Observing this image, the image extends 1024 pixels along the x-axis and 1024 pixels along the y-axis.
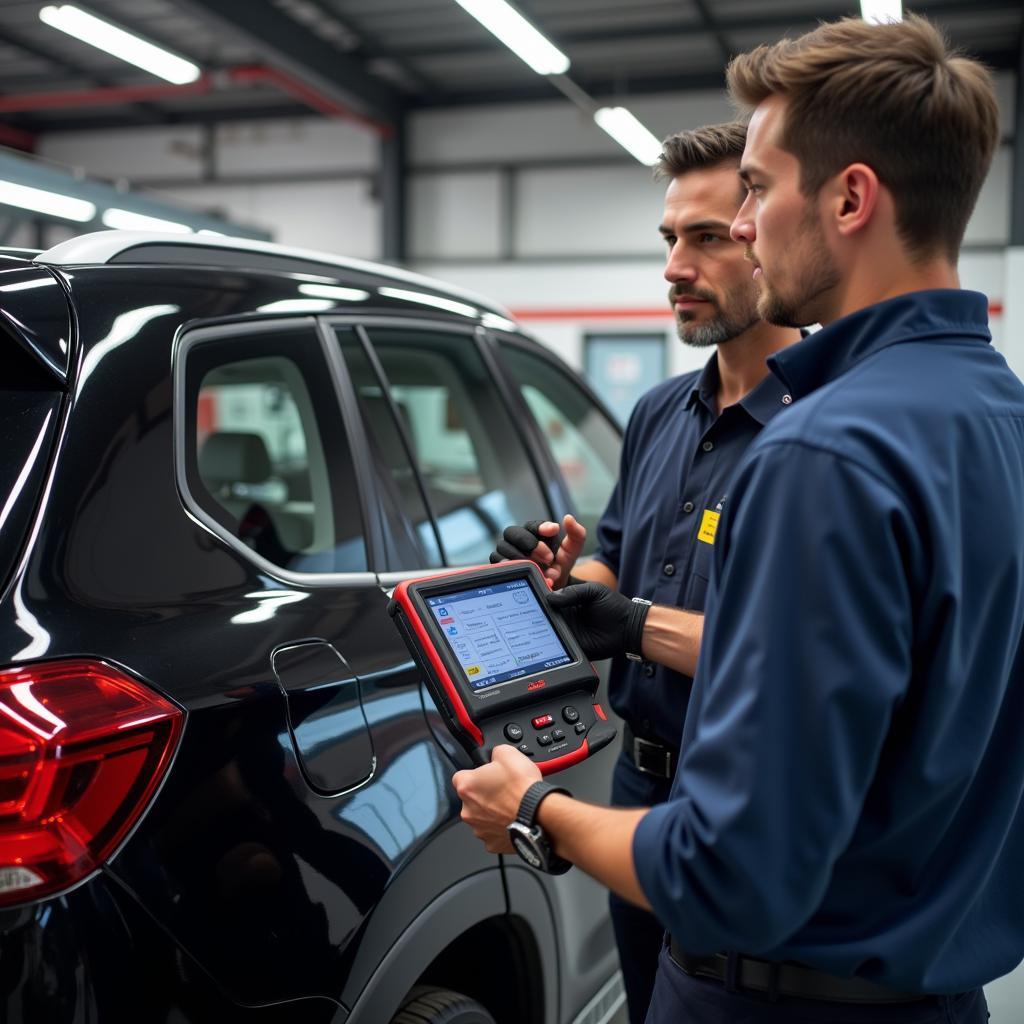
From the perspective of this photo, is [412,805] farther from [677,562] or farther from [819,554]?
[819,554]

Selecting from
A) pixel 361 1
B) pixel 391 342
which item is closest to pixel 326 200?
pixel 361 1

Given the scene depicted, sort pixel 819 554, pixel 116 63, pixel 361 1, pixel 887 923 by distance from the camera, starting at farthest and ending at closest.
Result: pixel 116 63
pixel 361 1
pixel 887 923
pixel 819 554

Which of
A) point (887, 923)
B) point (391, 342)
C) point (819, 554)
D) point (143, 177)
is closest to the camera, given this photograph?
point (819, 554)

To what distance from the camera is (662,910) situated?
3.34 feet

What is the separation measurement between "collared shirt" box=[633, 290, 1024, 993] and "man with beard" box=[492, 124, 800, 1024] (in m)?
0.69

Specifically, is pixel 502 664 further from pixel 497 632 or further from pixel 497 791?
pixel 497 791

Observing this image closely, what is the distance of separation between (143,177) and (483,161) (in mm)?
4971

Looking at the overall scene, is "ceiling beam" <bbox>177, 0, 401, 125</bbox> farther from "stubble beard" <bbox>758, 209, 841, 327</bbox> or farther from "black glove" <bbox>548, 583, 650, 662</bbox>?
"stubble beard" <bbox>758, 209, 841, 327</bbox>

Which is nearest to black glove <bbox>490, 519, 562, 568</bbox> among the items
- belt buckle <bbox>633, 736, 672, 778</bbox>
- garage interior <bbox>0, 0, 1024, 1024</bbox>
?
belt buckle <bbox>633, 736, 672, 778</bbox>

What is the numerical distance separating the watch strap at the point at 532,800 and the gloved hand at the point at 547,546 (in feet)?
2.08

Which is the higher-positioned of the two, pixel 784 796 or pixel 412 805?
pixel 784 796

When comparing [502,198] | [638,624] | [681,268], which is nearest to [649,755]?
[638,624]

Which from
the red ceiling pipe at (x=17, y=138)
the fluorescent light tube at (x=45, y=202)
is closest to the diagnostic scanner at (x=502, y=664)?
the fluorescent light tube at (x=45, y=202)

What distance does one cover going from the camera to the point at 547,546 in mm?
1880
